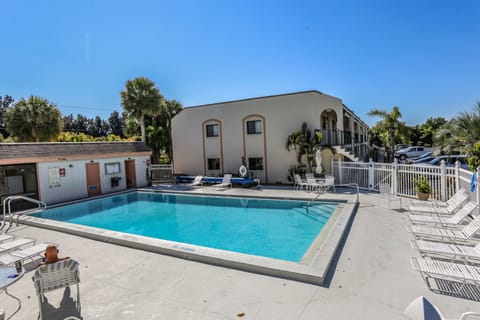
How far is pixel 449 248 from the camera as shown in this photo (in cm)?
503

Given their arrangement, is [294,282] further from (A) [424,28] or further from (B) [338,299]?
(A) [424,28]

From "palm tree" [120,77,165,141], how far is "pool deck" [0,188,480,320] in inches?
668

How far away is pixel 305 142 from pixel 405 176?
19.6 feet

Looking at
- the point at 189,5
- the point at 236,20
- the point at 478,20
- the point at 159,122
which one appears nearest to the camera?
the point at 478,20

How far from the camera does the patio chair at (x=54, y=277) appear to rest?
393 cm

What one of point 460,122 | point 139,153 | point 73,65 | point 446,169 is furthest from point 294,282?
point 73,65

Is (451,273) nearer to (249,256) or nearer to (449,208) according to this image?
(249,256)

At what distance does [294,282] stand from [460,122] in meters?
10.4

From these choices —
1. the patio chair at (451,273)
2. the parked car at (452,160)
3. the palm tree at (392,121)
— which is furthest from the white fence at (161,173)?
the palm tree at (392,121)

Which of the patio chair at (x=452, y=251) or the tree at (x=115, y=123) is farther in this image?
the tree at (x=115, y=123)

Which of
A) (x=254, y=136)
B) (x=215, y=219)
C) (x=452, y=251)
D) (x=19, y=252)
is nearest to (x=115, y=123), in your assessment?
(x=254, y=136)

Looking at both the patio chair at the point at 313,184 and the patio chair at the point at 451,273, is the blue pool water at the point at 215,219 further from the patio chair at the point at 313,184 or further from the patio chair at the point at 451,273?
the patio chair at the point at 451,273

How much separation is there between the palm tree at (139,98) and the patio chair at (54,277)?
19038 mm

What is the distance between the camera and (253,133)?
18.9 m
